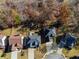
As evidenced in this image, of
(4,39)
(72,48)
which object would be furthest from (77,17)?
(4,39)

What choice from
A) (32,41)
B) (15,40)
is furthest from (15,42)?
(32,41)

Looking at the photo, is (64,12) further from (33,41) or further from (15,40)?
(15,40)

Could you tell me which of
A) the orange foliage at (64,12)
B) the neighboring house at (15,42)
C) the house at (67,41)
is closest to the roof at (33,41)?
the neighboring house at (15,42)

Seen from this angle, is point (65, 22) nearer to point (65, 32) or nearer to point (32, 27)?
point (65, 32)

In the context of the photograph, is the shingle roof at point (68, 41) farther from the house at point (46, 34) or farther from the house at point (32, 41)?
the house at point (32, 41)

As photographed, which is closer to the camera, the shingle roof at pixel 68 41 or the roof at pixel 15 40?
the shingle roof at pixel 68 41

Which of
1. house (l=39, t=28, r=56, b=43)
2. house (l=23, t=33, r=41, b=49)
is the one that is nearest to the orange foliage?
house (l=39, t=28, r=56, b=43)
